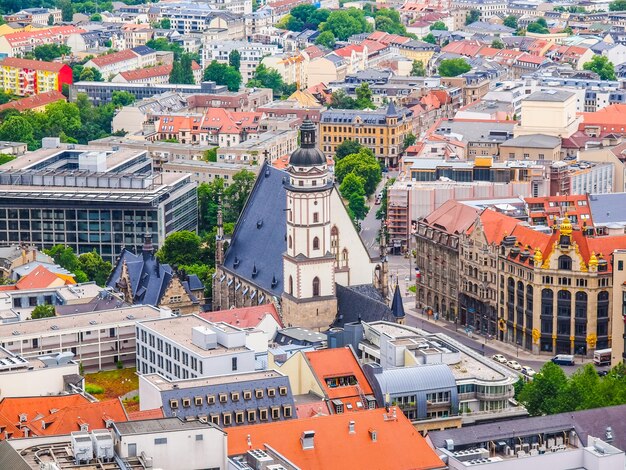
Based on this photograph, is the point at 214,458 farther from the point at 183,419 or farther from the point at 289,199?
the point at 289,199

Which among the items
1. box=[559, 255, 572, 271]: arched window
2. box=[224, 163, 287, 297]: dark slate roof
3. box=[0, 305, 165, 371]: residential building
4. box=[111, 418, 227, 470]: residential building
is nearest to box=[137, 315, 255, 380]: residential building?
box=[0, 305, 165, 371]: residential building

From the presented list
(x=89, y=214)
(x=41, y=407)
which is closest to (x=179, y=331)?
(x=41, y=407)

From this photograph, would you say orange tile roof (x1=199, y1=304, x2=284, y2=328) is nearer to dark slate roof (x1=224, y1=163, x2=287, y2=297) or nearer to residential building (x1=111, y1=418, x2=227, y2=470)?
dark slate roof (x1=224, y1=163, x2=287, y2=297)

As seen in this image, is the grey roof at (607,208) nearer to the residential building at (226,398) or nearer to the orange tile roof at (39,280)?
the orange tile roof at (39,280)

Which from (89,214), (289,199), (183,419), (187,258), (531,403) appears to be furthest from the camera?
(89,214)

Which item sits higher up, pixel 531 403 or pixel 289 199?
pixel 289 199
